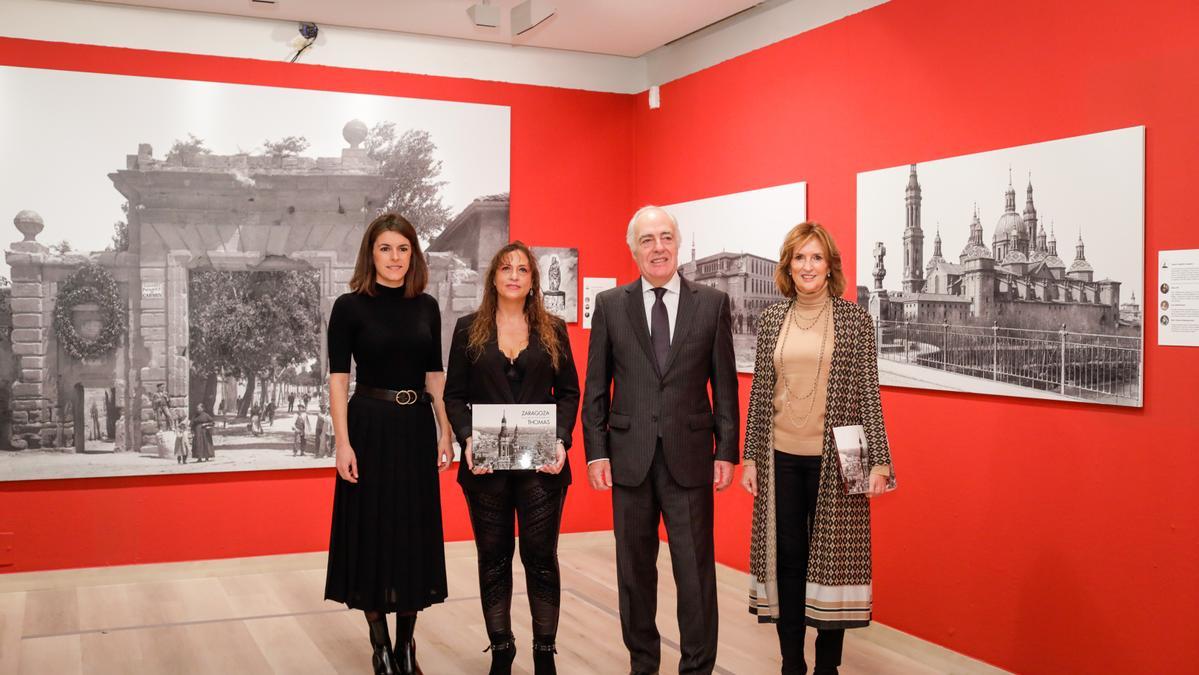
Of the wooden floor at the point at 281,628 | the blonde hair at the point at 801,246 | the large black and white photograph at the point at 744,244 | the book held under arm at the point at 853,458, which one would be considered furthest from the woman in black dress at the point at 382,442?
the large black and white photograph at the point at 744,244

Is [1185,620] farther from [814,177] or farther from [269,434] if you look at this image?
[269,434]

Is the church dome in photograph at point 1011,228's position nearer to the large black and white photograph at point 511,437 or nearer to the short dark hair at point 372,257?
the large black and white photograph at point 511,437

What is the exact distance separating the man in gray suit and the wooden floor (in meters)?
0.67

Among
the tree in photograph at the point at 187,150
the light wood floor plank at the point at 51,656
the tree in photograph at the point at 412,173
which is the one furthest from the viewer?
the tree in photograph at the point at 412,173

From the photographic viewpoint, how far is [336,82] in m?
6.14

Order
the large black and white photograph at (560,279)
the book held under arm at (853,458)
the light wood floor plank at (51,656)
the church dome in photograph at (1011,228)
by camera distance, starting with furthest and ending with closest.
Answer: the large black and white photograph at (560,279), the light wood floor plank at (51,656), the church dome in photograph at (1011,228), the book held under arm at (853,458)

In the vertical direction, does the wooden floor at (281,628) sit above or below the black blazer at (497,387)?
below

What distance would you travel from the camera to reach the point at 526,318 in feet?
12.7

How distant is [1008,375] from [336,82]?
4006 mm

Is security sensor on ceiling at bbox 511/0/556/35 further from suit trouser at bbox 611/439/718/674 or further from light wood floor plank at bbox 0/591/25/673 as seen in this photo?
light wood floor plank at bbox 0/591/25/673

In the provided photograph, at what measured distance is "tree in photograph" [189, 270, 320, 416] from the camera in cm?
584

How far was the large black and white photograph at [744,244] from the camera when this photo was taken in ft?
18.0

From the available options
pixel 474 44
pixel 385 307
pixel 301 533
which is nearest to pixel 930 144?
pixel 385 307

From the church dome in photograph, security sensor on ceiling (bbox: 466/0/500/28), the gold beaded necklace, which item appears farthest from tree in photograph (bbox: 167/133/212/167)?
the church dome in photograph
